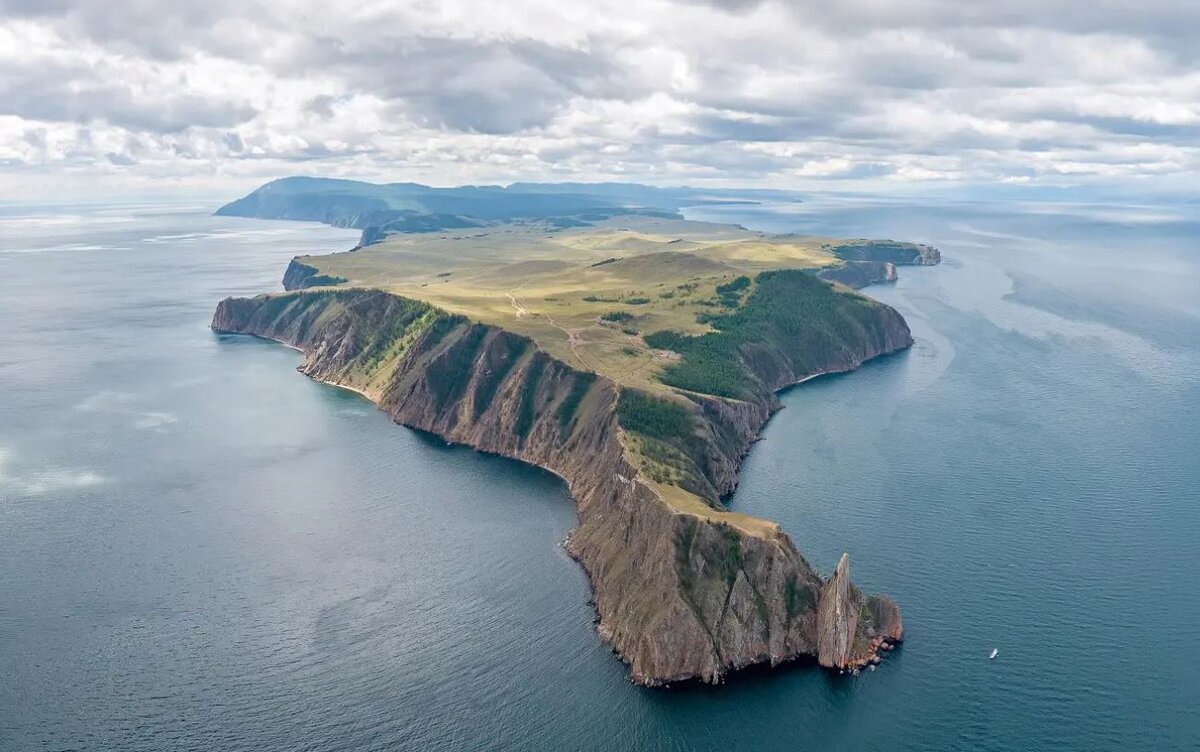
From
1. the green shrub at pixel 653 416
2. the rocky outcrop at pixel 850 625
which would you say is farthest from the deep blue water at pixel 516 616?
the green shrub at pixel 653 416

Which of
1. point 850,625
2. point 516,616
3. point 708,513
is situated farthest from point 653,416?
point 850,625

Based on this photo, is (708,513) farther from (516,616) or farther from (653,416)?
(653,416)

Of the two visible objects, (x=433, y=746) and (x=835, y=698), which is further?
(x=835, y=698)

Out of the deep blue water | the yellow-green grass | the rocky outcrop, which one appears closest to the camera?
the deep blue water

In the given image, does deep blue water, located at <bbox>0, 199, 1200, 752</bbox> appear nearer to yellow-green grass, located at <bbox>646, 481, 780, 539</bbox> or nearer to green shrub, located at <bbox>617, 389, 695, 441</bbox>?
yellow-green grass, located at <bbox>646, 481, 780, 539</bbox>

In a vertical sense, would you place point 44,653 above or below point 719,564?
below

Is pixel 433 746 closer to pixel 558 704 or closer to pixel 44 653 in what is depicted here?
pixel 558 704

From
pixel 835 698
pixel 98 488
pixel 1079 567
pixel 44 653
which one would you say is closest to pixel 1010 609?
pixel 1079 567

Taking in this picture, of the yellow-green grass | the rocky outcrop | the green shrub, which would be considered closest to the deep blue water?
the rocky outcrop

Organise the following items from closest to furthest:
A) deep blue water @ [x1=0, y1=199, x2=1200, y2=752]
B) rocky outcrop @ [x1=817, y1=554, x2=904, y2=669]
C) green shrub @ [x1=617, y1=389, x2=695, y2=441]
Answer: deep blue water @ [x1=0, y1=199, x2=1200, y2=752], rocky outcrop @ [x1=817, y1=554, x2=904, y2=669], green shrub @ [x1=617, y1=389, x2=695, y2=441]

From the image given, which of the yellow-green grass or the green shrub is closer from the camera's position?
the yellow-green grass

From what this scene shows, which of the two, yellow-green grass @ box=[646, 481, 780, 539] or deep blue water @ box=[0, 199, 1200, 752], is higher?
yellow-green grass @ box=[646, 481, 780, 539]
